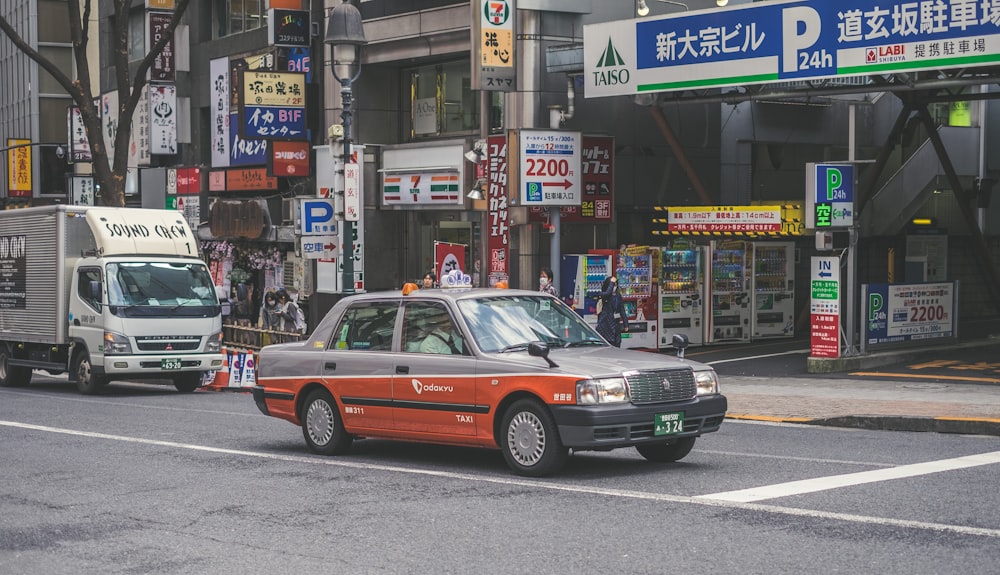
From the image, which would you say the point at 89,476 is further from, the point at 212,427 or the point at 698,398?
the point at 698,398

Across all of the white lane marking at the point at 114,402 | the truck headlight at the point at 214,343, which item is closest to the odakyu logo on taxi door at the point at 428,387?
the white lane marking at the point at 114,402

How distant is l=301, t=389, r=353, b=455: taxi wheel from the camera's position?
13.3 m

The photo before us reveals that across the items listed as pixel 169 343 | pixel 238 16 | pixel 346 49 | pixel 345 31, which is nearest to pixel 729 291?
pixel 346 49

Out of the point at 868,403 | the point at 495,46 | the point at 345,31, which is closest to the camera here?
the point at 868,403

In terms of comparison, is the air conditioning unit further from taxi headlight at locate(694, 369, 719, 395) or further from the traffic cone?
taxi headlight at locate(694, 369, 719, 395)

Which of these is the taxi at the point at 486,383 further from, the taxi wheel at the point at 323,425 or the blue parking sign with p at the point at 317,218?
the blue parking sign with p at the point at 317,218

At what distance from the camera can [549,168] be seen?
26516 mm

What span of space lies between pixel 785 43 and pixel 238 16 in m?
20.7

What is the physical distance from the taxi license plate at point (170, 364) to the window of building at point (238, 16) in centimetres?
1671

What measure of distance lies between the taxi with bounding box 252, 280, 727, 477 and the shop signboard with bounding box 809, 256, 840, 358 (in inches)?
419

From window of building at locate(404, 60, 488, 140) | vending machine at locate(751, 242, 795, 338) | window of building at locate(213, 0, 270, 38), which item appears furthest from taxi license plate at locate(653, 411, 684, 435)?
window of building at locate(213, 0, 270, 38)

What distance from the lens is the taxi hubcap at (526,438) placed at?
11438 millimetres

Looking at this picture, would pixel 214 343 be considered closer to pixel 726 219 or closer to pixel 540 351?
pixel 726 219

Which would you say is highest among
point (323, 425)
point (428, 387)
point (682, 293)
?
point (682, 293)
